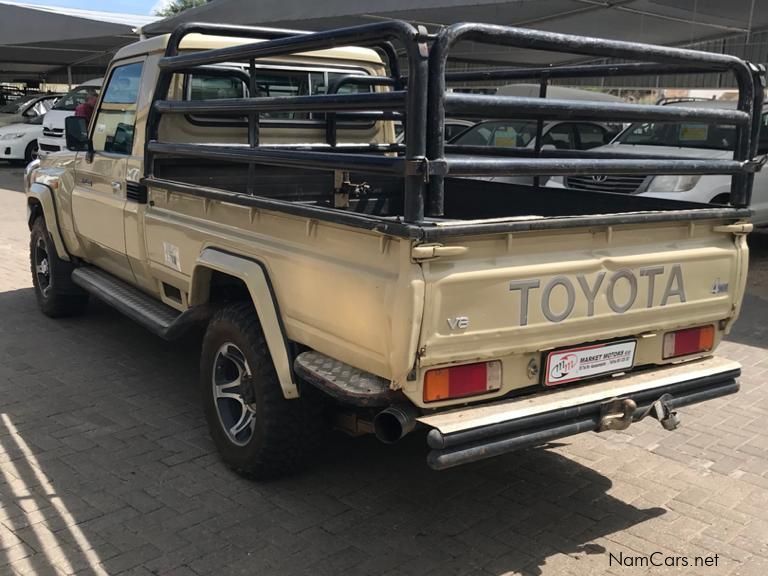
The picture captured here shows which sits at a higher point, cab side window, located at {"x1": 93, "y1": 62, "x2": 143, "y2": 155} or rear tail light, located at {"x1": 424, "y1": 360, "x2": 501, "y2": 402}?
cab side window, located at {"x1": 93, "y1": 62, "x2": 143, "y2": 155}

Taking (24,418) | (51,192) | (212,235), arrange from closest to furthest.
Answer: (212,235)
(24,418)
(51,192)

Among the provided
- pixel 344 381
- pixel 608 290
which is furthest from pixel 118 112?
pixel 608 290

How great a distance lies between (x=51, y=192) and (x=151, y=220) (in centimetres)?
206

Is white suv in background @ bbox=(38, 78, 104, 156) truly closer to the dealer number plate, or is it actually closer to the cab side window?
the cab side window

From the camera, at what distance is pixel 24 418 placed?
4.41 meters

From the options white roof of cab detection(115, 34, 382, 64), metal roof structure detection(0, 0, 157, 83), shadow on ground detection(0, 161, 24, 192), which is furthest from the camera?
metal roof structure detection(0, 0, 157, 83)

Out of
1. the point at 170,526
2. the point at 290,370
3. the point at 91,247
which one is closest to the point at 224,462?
the point at 170,526

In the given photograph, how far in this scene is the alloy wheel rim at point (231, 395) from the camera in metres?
3.69

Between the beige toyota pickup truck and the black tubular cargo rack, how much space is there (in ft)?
0.03

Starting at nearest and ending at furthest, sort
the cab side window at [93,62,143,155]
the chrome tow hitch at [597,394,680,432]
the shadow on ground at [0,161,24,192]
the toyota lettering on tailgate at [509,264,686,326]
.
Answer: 1. the toyota lettering on tailgate at [509,264,686,326]
2. the chrome tow hitch at [597,394,680,432]
3. the cab side window at [93,62,143,155]
4. the shadow on ground at [0,161,24,192]

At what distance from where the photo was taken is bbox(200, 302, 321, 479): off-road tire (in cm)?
339

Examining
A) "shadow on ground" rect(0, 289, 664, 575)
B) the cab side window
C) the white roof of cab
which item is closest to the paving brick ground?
"shadow on ground" rect(0, 289, 664, 575)

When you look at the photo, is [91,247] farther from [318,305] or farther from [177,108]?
[318,305]

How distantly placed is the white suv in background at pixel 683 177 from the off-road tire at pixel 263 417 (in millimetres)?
5153
